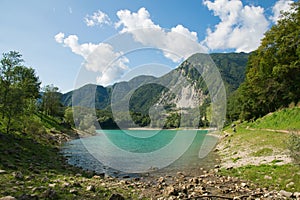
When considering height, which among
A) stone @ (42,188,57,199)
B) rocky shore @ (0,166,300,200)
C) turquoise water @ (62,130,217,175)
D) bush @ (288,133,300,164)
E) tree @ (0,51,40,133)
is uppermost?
tree @ (0,51,40,133)

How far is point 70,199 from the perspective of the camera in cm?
955

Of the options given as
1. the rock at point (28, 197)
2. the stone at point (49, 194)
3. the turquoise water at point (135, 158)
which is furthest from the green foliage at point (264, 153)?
the rock at point (28, 197)

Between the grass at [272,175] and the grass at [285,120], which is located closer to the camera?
the grass at [272,175]

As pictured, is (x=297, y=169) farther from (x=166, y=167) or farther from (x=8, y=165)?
(x=8, y=165)

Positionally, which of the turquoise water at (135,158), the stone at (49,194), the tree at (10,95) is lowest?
the turquoise water at (135,158)

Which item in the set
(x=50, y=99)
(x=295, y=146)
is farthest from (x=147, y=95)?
(x=295, y=146)

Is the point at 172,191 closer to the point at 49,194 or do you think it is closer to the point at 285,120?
the point at 49,194

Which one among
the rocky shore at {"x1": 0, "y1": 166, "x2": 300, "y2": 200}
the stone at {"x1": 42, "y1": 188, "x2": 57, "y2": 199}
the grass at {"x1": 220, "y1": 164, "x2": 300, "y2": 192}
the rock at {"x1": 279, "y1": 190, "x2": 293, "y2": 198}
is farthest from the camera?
the grass at {"x1": 220, "y1": 164, "x2": 300, "y2": 192}

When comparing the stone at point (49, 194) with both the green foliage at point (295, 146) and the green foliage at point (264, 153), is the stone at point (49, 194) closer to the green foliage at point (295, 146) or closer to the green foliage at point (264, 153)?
the green foliage at point (295, 146)

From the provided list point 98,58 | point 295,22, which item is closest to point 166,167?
point 98,58

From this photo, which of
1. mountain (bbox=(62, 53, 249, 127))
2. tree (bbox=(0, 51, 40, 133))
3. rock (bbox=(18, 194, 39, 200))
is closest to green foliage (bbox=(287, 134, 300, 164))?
rock (bbox=(18, 194, 39, 200))

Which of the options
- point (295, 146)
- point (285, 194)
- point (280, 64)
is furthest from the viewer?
point (280, 64)

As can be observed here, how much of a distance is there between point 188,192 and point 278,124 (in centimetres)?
3026

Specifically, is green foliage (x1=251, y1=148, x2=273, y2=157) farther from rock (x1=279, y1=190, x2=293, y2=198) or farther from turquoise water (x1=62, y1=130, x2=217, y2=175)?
rock (x1=279, y1=190, x2=293, y2=198)
